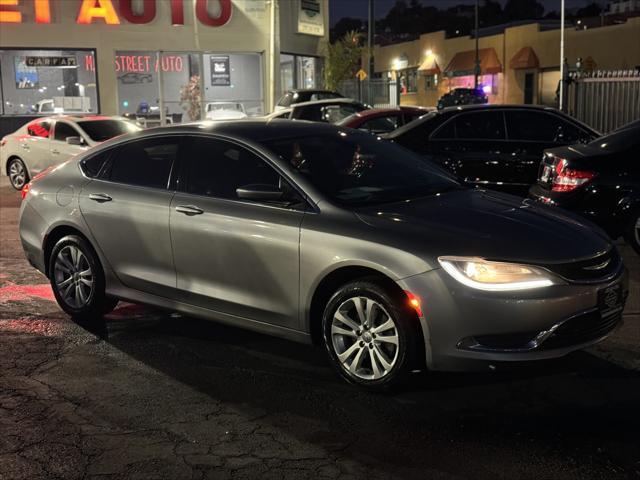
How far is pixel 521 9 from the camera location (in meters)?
105

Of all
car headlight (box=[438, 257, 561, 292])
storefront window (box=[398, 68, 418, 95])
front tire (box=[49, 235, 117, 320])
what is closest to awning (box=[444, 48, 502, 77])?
storefront window (box=[398, 68, 418, 95])

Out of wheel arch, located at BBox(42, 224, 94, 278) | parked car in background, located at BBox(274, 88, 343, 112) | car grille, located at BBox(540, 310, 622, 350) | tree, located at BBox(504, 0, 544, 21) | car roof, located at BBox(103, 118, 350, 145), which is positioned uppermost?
tree, located at BBox(504, 0, 544, 21)

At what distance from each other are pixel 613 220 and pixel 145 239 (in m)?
4.80

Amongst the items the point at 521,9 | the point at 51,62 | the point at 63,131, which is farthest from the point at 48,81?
the point at 521,9

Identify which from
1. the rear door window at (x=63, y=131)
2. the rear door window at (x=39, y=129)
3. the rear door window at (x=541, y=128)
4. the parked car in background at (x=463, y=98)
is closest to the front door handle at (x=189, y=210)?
the rear door window at (x=541, y=128)

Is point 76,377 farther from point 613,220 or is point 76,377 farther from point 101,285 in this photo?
point 613,220

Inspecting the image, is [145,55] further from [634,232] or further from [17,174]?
[634,232]

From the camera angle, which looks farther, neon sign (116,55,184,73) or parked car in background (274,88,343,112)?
neon sign (116,55,184,73)

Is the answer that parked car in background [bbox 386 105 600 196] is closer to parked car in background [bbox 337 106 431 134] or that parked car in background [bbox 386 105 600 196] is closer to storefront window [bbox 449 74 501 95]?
parked car in background [bbox 337 106 431 134]

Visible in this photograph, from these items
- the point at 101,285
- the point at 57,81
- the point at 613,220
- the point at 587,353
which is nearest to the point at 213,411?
the point at 101,285

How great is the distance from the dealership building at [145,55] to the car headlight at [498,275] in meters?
20.9

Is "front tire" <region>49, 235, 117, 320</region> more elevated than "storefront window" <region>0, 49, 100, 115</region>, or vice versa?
"storefront window" <region>0, 49, 100, 115</region>

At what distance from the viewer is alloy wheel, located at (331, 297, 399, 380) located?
453 centimetres

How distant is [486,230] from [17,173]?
1276cm
